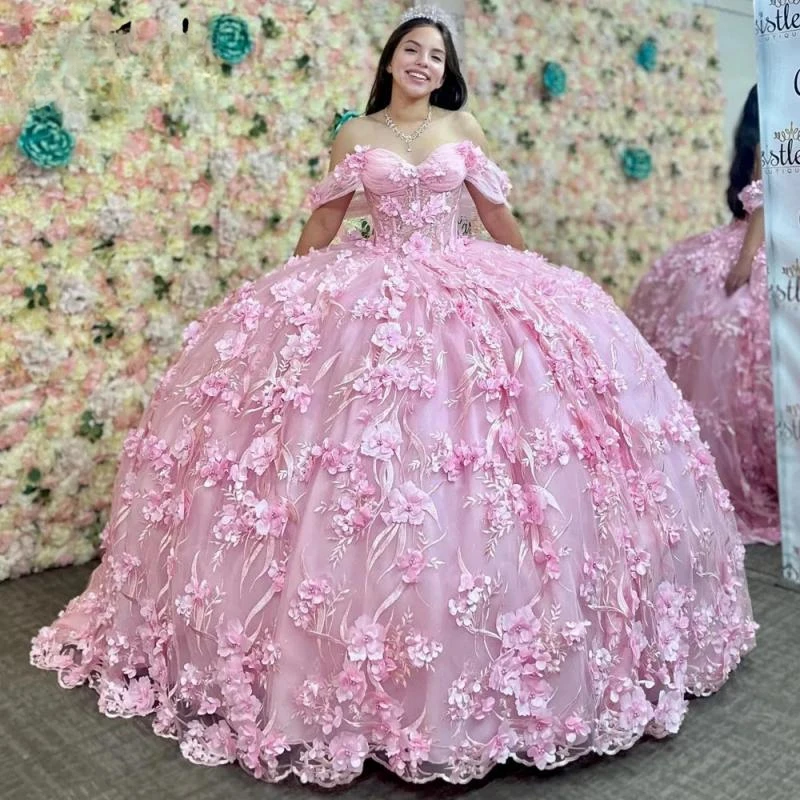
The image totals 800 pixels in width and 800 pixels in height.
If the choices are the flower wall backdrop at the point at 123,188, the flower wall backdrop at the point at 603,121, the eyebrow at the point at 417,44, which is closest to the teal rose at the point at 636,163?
the flower wall backdrop at the point at 603,121

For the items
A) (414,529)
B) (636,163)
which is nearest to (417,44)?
(414,529)

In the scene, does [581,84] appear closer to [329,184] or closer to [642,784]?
[329,184]

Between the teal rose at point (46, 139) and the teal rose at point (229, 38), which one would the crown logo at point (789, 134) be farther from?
the teal rose at point (46, 139)

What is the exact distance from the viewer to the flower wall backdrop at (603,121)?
4.04 metres

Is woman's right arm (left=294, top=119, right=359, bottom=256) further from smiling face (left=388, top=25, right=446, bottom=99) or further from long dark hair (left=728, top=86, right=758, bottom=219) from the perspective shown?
long dark hair (left=728, top=86, right=758, bottom=219)

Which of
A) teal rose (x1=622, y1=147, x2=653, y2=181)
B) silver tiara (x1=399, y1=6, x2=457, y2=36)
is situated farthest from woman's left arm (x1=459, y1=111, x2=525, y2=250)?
teal rose (x1=622, y1=147, x2=653, y2=181)

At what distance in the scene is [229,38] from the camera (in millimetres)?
3174

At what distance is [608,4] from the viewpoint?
4398 mm

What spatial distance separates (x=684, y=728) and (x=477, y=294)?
1.08m

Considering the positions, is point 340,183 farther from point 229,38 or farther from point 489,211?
point 229,38

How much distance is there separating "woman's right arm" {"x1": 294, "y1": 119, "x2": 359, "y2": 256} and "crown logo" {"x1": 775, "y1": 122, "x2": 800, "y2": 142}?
4.06 feet

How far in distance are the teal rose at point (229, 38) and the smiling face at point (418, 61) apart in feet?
3.20

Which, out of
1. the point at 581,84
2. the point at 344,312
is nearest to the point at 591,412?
the point at 344,312

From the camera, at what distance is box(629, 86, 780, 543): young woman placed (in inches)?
129
